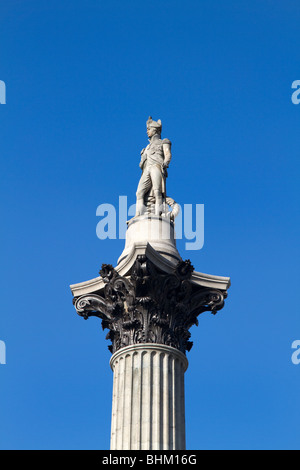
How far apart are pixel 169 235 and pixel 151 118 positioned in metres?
5.98

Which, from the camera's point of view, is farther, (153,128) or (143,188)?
(153,128)

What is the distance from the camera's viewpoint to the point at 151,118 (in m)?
33.4

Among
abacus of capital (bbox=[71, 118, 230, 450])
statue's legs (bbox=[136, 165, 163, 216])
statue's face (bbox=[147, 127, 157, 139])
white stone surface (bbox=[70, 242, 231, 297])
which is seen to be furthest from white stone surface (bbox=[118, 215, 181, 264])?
statue's face (bbox=[147, 127, 157, 139])

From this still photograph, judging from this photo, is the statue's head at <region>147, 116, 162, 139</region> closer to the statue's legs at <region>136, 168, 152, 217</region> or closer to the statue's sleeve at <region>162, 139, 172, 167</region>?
the statue's sleeve at <region>162, 139, 172, 167</region>

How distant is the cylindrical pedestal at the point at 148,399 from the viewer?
24859 millimetres

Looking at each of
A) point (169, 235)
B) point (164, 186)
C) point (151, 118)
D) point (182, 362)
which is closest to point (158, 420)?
point (182, 362)

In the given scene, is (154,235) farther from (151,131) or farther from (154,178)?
(151,131)

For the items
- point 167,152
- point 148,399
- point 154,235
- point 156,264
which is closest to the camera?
point 148,399

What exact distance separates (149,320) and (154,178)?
615 centimetres

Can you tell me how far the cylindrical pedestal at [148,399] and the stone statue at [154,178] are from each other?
Answer: 224 inches

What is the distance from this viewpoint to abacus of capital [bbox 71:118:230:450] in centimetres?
2519

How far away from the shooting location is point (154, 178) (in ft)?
102

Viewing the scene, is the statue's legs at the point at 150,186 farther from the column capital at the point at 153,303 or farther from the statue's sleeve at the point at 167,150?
the column capital at the point at 153,303

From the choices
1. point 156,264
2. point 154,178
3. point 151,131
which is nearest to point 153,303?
point 156,264
